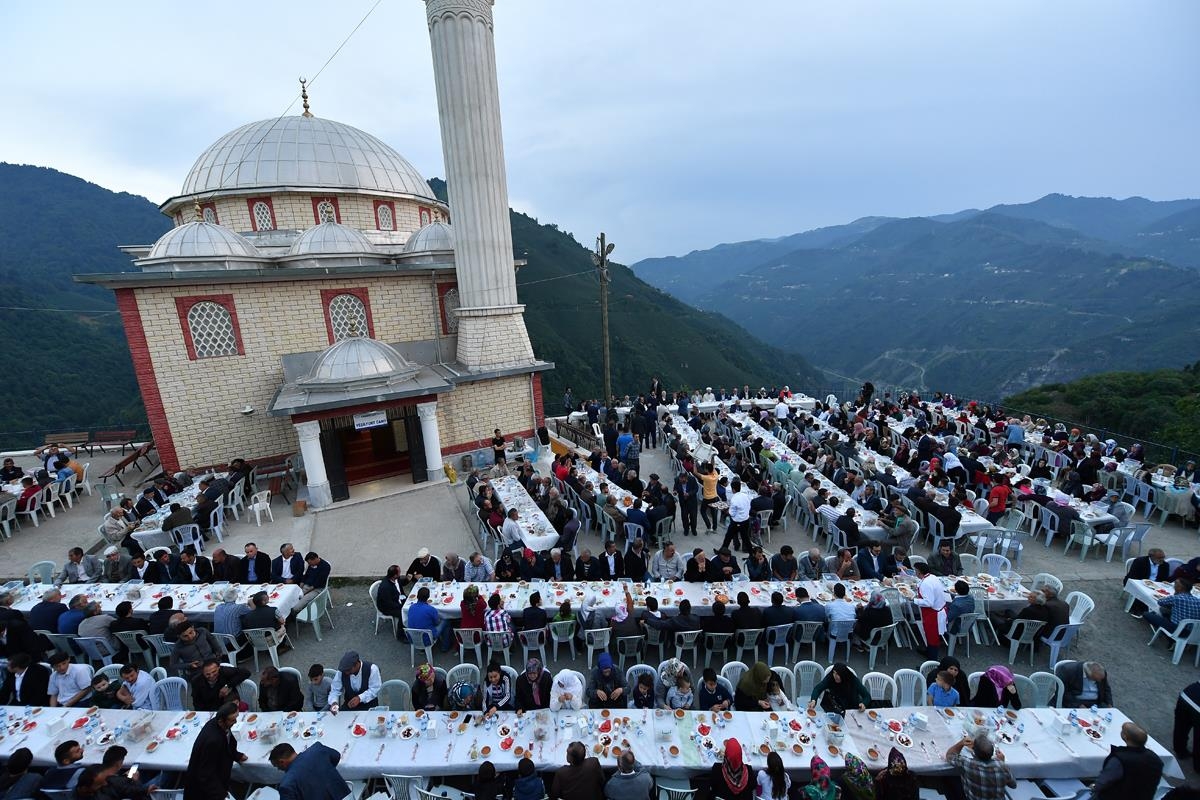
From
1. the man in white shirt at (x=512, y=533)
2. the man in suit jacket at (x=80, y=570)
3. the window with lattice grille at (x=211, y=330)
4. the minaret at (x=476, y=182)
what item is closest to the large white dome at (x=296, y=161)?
the window with lattice grille at (x=211, y=330)

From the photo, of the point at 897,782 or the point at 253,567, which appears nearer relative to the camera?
the point at 897,782

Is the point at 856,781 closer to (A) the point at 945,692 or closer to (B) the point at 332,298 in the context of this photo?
(A) the point at 945,692

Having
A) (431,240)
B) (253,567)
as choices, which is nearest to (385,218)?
(431,240)

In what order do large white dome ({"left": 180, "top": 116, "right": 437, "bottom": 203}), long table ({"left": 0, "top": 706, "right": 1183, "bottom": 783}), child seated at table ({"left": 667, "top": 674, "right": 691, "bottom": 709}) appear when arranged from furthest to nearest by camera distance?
large white dome ({"left": 180, "top": 116, "right": 437, "bottom": 203}), child seated at table ({"left": 667, "top": 674, "right": 691, "bottom": 709}), long table ({"left": 0, "top": 706, "right": 1183, "bottom": 783})

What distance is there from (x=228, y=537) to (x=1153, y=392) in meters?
45.1

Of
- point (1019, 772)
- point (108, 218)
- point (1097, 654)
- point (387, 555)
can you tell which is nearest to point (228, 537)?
point (387, 555)

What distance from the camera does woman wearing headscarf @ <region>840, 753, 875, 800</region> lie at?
15.4ft

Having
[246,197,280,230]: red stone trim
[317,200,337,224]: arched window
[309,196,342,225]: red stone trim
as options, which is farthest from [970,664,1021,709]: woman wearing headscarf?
[246,197,280,230]: red stone trim

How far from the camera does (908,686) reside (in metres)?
6.46

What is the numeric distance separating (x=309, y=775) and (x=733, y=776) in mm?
3907

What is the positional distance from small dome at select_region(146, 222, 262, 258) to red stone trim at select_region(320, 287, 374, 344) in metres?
3.62

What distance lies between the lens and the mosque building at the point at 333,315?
14742 millimetres

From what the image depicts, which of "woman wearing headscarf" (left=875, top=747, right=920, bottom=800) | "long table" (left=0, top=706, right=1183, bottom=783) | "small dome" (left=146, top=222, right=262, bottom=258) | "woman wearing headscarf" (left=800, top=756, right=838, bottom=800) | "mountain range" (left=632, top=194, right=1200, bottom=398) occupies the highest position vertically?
"small dome" (left=146, top=222, right=262, bottom=258)

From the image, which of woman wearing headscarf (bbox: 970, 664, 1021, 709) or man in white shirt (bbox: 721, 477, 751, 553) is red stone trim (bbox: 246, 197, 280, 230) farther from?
woman wearing headscarf (bbox: 970, 664, 1021, 709)
